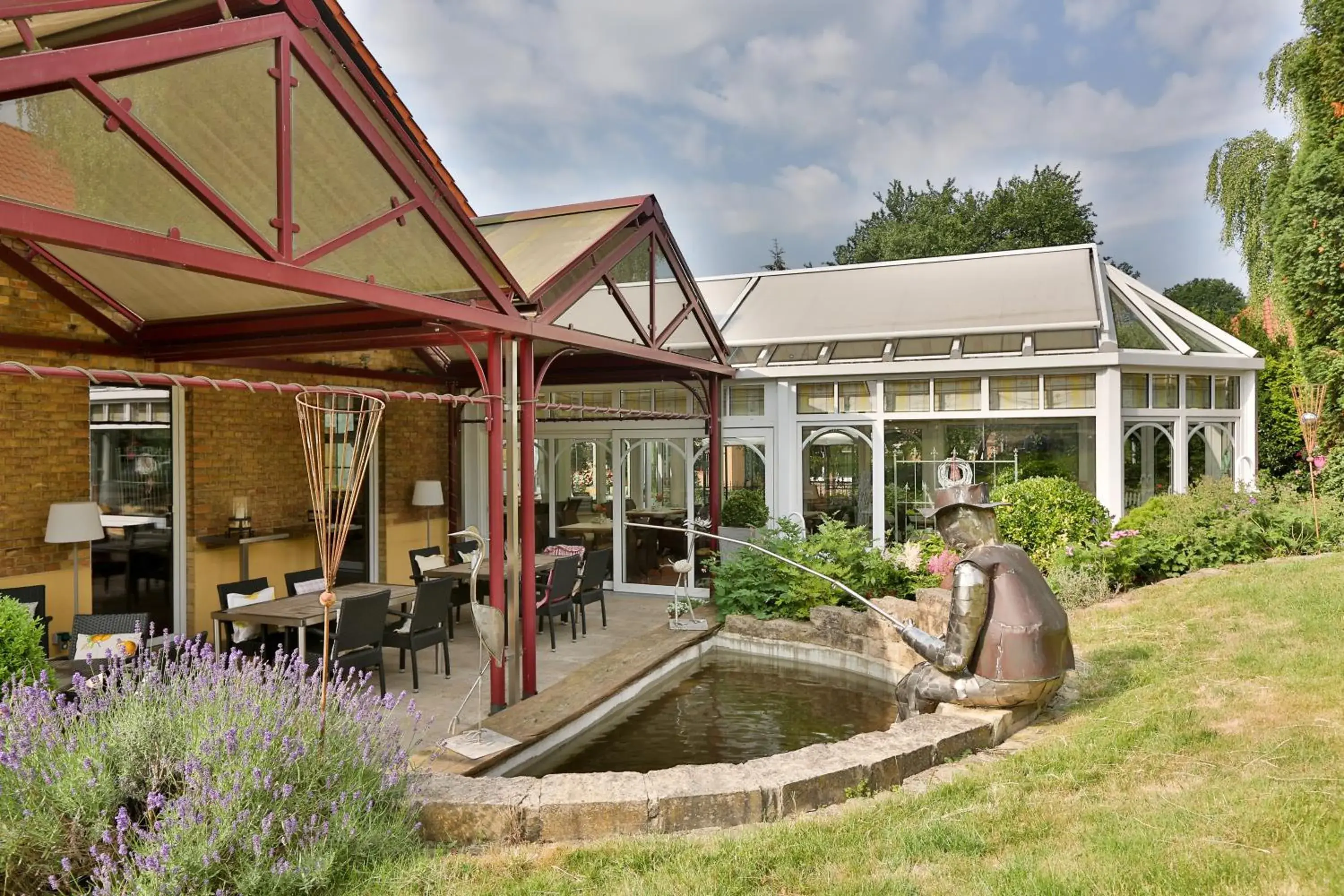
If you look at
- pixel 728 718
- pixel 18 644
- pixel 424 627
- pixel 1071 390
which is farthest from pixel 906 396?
pixel 18 644

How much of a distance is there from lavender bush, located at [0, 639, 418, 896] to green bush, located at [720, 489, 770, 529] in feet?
21.9

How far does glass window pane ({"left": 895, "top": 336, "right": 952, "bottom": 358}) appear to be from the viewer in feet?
31.8

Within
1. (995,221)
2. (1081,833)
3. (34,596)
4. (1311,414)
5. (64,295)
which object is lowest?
(1081,833)

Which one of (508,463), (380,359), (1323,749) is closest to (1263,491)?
(1323,749)

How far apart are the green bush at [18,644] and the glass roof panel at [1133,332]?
33.0 feet

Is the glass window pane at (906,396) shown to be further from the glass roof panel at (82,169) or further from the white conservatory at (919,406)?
the glass roof panel at (82,169)

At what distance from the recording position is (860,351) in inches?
401

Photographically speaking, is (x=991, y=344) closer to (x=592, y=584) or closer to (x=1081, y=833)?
(x=592, y=584)

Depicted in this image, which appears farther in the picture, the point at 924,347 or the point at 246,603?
the point at 924,347

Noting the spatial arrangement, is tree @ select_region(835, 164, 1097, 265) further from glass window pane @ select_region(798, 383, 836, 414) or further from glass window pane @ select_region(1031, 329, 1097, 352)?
glass window pane @ select_region(798, 383, 836, 414)

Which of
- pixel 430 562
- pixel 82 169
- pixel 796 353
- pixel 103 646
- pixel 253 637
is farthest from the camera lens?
pixel 796 353

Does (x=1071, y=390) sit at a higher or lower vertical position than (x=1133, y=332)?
lower

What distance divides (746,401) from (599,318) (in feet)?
12.5

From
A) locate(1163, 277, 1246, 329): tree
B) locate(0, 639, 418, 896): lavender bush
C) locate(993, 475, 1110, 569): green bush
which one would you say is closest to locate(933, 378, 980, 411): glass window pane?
locate(993, 475, 1110, 569): green bush
